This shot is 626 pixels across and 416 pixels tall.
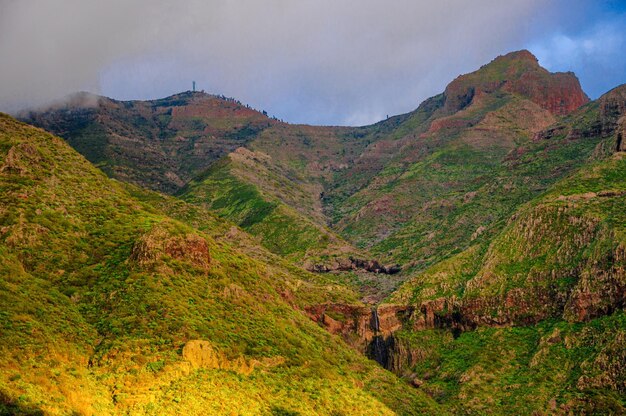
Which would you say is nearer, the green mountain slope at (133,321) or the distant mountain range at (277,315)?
the green mountain slope at (133,321)

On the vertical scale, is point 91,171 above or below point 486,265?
above

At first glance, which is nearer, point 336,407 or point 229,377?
point 229,377

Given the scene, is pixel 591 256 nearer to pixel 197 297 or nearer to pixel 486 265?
pixel 486 265

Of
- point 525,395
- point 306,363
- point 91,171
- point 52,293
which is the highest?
point 91,171

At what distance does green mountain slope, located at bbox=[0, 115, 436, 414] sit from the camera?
61906 mm

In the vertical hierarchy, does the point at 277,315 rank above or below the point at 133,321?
below

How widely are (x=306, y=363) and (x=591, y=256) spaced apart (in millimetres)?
67035

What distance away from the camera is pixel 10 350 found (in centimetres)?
5775

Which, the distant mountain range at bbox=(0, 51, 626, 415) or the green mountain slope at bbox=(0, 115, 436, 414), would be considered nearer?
the green mountain slope at bbox=(0, 115, 436, 414)

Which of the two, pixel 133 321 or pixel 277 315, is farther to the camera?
pixel 277 315

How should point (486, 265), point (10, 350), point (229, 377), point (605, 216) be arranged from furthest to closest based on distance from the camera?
1. point (486, 265)
2. point (605, 216)
3. point (229, 377)
4. point (10, 350)

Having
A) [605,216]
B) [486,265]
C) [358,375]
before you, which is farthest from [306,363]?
[605,216]

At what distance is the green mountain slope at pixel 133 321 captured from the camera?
6191cm

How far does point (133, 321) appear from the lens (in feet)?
245
